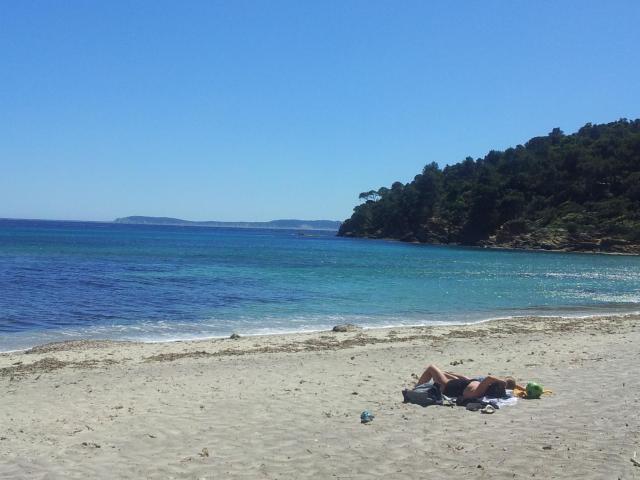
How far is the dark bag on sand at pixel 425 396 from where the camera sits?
30.9 ft

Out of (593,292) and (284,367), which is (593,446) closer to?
(284,367)

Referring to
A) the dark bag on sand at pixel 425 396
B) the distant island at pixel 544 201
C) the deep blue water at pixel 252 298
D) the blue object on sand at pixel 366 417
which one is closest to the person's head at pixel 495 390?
the dark bag on sand at pixel 425 396

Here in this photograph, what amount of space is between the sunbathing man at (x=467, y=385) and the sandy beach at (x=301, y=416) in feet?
1.54

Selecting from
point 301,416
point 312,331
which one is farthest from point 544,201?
point 301,416

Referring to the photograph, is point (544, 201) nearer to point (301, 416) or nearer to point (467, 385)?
point (467, 385)

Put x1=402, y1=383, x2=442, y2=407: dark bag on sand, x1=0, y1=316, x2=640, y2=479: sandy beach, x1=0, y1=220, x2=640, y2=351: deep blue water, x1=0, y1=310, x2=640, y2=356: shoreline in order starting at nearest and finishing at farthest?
x1=0, y1=316, x2=640, y2=479: sandy beach → x1=402, y1=383, x2=442, y2=407: dark bag on sand → x1=0, y1=310, x2=640, y2=356: shoreline → x1=0, y1=220, x2=640, y2=351: deep blue water

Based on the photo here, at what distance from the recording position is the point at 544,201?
10506 centimetres

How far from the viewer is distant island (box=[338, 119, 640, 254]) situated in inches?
3543

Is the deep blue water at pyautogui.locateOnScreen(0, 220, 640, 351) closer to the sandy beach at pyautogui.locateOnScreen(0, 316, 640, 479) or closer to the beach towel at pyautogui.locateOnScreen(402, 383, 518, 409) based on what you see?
the sandy beach at pyautogui.locateOnScreen(0, 316, 640, 479)

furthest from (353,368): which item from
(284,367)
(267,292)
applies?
(267,292)

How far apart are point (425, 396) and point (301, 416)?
2.04 m

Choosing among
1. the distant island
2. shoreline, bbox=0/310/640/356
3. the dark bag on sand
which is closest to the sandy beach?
the dark bag on sand

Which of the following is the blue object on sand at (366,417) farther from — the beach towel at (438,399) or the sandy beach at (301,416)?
the beach towel at (438,399)

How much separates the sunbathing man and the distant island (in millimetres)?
81437
